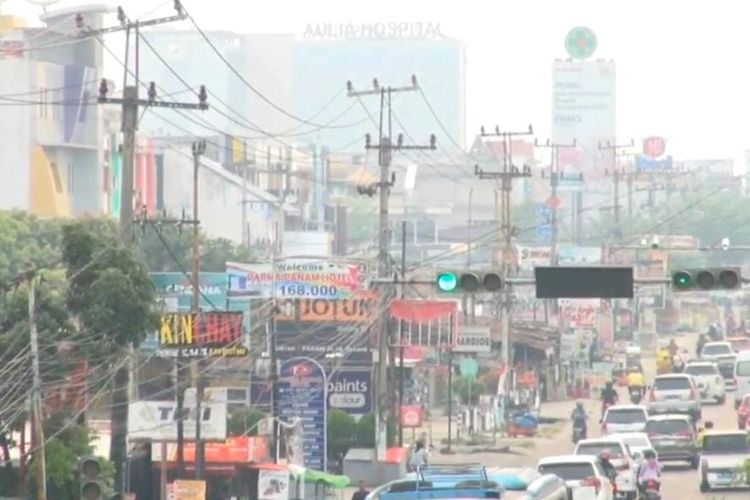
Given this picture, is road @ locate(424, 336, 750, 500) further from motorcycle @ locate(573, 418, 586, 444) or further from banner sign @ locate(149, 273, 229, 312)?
banner sign @ locate(149, 273, 229, 312)

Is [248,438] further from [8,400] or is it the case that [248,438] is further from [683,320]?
[683,320]

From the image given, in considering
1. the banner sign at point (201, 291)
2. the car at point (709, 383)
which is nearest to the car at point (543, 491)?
the banner sign at point (201, 291)

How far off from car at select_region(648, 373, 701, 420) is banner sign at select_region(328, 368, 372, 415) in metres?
9.85

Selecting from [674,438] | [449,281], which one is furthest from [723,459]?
[449,281]

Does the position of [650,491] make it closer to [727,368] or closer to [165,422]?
[165,422]

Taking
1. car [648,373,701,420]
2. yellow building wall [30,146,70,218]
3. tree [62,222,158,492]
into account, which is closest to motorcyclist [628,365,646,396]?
car [648,373,701,420]

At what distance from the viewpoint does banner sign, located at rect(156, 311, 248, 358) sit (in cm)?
4838

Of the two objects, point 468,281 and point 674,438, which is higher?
point 468,281

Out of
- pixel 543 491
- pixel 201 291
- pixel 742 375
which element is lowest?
pixel 543 491

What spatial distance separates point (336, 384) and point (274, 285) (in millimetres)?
3266

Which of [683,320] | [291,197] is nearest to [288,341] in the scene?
[683,320]

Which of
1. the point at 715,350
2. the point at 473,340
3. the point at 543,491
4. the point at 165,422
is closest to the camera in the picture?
the point at 543,491

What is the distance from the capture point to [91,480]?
28.5 m

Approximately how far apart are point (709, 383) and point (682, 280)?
146 ft
